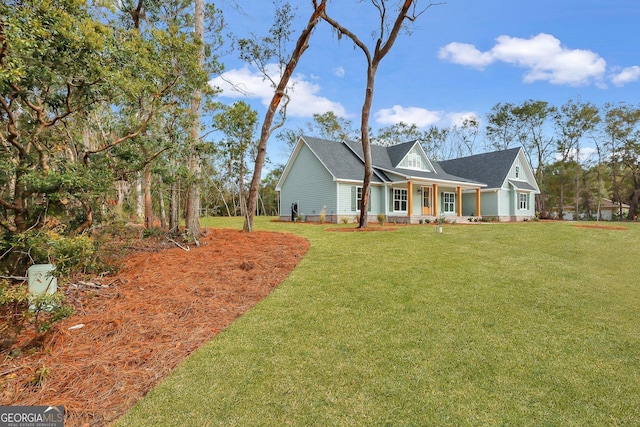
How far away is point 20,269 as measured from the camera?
461 centimetres

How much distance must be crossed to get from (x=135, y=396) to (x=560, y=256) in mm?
9630

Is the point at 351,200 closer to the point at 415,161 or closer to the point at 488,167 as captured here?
the point at 415,161

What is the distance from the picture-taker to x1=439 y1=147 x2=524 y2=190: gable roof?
83.0 feet

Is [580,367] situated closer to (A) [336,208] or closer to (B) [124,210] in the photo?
(B) [124,210]

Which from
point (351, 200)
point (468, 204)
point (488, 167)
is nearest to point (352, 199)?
point (351, 200)

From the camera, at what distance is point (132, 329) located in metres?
3.89

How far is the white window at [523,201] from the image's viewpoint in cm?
2644

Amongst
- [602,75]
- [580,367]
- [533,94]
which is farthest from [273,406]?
[533,94]

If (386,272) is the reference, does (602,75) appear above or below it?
above

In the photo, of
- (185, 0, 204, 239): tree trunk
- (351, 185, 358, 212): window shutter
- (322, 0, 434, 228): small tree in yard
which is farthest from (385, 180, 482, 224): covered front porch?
(185, 0, 204, 239): tree trunk

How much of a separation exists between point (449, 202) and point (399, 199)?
5.94 m

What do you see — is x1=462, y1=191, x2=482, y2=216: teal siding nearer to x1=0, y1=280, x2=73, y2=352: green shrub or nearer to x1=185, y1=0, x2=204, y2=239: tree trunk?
x1=185, y1=0, x2=204, y2=239: tree trunk

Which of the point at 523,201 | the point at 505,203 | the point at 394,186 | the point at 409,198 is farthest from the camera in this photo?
the point at 523,201

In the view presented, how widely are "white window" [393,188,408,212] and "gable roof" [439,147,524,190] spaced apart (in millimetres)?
9161
